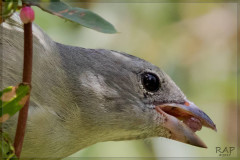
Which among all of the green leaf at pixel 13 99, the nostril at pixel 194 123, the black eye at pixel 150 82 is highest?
the black eye at pixel 150 82

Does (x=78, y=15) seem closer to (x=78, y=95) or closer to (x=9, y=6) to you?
(x=9, y=6)

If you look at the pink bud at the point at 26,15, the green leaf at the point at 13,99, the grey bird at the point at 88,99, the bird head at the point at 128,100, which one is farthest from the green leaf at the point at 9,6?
the bird head at the point at 128,100

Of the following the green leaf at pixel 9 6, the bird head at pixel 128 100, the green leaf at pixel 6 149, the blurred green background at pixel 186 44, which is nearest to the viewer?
the green leaf at pixel 9 6

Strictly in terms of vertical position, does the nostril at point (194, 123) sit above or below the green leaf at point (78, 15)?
below

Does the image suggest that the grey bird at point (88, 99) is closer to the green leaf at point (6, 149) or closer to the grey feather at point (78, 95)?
the grey feather at point (78, 95)

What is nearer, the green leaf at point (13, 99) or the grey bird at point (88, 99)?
the green leaf at point (13, 99)

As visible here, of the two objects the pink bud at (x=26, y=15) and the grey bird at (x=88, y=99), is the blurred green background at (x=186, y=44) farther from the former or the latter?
the pink bud at (x=26, y=15)

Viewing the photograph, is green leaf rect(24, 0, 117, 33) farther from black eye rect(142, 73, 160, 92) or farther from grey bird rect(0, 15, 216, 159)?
black eye rect(142, 73, 160, 92)

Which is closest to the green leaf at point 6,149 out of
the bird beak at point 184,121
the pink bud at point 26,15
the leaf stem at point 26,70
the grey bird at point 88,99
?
the leaf stem at point 26,70

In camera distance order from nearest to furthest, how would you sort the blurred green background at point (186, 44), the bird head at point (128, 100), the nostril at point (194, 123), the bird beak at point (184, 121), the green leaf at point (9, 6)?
the green leaf at point (9, 6) → the bird head at point (128, 100) → the bird beak at point (184, 121) → the nostril at point (194, 123) → the blurred green background at point (186, 44)
